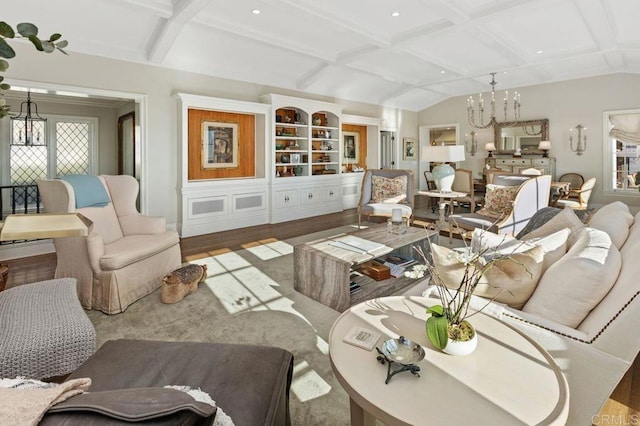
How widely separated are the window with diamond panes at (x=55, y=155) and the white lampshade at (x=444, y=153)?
7.44 metres

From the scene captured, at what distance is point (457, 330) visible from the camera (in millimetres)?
1302

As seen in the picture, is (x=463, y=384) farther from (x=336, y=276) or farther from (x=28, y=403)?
(x=336, y=276)

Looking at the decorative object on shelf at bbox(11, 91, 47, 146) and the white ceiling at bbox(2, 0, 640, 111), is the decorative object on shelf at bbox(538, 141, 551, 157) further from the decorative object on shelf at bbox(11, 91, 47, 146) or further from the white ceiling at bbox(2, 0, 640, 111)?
the decorative object on shelf at bbox(11, 91, 47, 146)

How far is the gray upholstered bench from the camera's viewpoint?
4.75ft

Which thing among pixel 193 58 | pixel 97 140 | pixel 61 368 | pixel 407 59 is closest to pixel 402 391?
pixel 61 368

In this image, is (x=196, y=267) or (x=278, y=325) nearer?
(x=278, y=325)

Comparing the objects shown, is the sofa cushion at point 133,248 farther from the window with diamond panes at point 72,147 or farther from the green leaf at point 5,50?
the window with diamond panes at point 72,147

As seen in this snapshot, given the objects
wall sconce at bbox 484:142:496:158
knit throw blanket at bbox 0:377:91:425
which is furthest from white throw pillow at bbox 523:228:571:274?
wall sconce at bbox 484:142:496:158

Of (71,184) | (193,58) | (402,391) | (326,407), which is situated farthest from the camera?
(193,58)

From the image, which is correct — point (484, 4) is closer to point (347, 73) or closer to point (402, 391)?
point (347, 73)

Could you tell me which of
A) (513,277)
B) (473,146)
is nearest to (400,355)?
(513,277)

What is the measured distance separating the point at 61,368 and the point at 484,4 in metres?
5.21

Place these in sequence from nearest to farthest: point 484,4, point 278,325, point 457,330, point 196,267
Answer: point 457,330
point 278,325
point 196,267
point 484,4

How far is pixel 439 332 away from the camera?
129 centimetres
